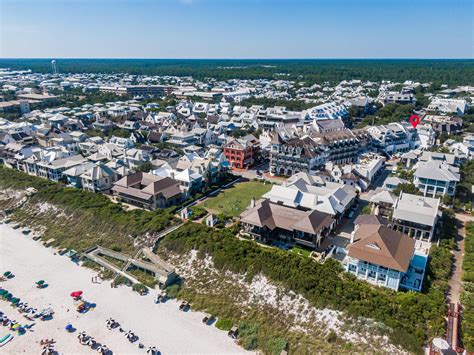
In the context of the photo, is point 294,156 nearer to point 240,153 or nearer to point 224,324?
point 240,153

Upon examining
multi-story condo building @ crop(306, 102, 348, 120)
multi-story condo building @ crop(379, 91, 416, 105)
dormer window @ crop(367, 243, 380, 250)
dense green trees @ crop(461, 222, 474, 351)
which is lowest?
dense green trees @ crop(461, 222, 474, 351)

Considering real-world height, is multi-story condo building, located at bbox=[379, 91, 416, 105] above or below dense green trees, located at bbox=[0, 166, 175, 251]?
above

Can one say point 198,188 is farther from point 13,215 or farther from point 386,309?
point 386,309

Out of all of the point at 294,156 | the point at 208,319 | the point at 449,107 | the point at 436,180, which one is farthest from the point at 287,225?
the point at 449,107

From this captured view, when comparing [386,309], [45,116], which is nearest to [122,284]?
[386,309]

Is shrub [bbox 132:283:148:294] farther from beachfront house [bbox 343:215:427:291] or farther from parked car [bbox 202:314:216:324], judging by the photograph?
beachfront house [bbox 343:215:427:291]

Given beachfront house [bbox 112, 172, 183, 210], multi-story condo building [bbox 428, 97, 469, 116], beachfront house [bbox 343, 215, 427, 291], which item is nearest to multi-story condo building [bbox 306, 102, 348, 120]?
Answer: multi-story condo building [bbox 428, 97, 469, 116]

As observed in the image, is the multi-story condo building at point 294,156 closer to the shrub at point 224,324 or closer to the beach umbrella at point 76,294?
the shrub at point 224,324

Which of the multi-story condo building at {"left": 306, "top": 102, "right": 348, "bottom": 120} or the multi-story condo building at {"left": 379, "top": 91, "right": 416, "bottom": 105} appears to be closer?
the multi-story condo building at {"left": 306, "top": 102, "right": 348, "bottom": 120}

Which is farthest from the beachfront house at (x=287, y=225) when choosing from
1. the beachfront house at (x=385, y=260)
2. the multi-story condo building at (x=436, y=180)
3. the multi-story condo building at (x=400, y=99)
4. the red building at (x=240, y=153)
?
the multi-story condo building at (x=400, y=99)
